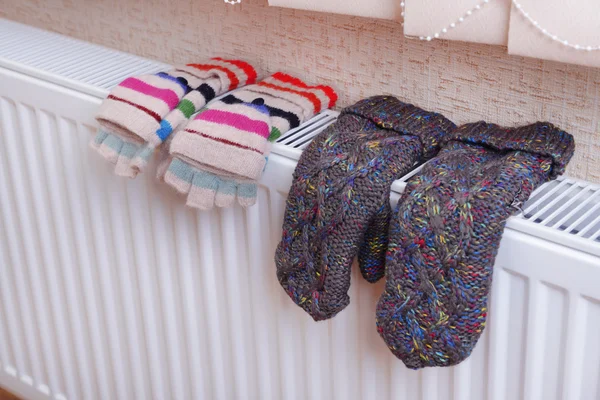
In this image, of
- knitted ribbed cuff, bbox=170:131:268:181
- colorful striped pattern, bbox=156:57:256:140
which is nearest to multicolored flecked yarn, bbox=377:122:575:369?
knitted ribbed cuff, bbox=170:131:268:181

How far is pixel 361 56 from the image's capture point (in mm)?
925

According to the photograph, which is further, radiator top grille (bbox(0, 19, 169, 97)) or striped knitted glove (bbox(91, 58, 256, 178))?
radiator top grille (bbox(0, 19, 169, 97))

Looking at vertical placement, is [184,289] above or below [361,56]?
below

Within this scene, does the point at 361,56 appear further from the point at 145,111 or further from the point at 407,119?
the point at 145,111

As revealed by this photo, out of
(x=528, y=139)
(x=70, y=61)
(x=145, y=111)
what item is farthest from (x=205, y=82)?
(x=528, y=139)

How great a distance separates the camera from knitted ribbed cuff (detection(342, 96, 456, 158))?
2.70ft

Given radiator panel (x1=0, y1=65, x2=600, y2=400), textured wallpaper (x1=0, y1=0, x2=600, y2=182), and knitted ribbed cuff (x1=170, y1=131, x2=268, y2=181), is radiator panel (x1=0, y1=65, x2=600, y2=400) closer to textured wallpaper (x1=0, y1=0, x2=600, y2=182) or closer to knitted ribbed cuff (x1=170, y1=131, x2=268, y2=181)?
knitted ribbed cuff (x1=170, y1=131, x2=268, y2=181)

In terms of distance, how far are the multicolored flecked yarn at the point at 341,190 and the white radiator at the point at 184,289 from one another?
40 mm

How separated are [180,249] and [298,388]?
→ 0.23 metres

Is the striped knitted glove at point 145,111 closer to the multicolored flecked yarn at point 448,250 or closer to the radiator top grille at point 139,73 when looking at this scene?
the radiator top grille at point 139,73

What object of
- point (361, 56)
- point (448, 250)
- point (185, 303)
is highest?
point (361, 56)

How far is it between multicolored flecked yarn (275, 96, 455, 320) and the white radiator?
40 millimetres

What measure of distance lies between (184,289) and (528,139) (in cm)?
49

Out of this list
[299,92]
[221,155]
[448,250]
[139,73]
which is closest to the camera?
[448,250]
